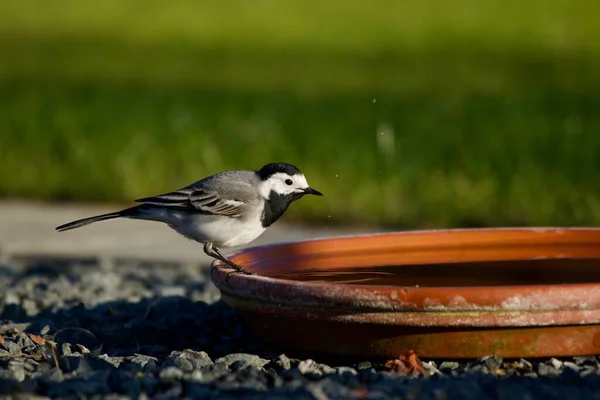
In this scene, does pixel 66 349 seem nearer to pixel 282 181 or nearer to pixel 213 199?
pixel 213 199

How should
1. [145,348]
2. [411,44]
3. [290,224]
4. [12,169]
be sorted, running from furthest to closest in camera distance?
[411,44] < [12,169] < [290,224] < [145,348]

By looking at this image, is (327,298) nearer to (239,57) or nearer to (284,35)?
(239,57)

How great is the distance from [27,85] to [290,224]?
315 inches

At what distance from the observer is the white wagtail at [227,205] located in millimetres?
5180

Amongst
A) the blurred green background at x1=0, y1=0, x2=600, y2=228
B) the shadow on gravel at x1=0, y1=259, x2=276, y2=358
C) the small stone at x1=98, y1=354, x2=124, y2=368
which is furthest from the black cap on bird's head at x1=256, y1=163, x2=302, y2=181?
the blurred green background at x1=0, y1=0, x2=600, y2=228

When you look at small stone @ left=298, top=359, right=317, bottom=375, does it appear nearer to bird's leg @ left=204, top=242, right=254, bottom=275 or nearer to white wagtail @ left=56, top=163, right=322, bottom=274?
bird's leg @ left=204, top=242, right=254, bottom=275

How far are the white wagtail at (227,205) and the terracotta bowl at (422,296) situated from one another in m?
0.14

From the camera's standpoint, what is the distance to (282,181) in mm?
5297

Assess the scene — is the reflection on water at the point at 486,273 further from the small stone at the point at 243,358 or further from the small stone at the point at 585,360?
the small stone at the point at 585,360

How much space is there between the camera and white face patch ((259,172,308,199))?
528cm

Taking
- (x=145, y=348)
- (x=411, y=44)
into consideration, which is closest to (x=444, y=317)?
(x=145, y=348)

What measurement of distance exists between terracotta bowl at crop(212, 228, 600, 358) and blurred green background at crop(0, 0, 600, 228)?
256 centimetres

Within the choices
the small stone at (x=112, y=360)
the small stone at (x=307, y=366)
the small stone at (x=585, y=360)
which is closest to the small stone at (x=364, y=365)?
the small stone at (x=307, y=366)

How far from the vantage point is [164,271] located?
22.9ft
